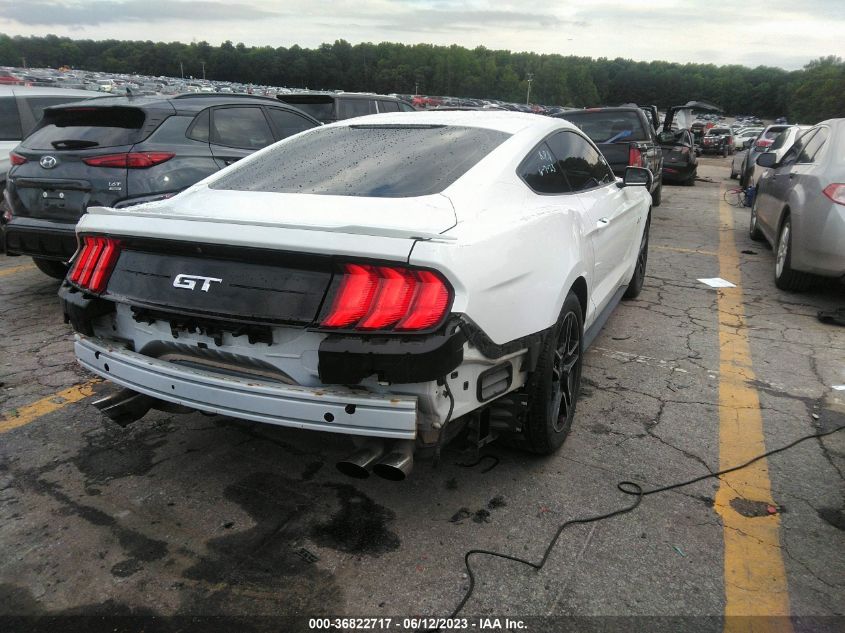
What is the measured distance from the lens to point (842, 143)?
229 inches

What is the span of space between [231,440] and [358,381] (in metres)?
1.43

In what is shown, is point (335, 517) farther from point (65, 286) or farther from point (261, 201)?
point (65, 286)

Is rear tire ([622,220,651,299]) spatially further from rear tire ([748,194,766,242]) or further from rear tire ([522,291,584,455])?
rear tire ([748,194,766,242])

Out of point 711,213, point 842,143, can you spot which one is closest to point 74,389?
point 842,143

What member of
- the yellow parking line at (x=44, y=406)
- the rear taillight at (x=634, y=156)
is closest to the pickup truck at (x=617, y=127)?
the rear taillight at (x=634, y=156)

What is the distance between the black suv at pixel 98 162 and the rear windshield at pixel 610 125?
250 inches

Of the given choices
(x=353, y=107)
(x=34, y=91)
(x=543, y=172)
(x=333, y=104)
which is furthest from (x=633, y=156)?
(x=34, y=91)

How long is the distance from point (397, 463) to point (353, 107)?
9.12m

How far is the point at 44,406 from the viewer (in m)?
3.65

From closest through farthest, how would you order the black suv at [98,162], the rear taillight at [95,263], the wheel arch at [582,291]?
the rear taillight at [95,263] → the wheel arch at [582,291] → the black suv at [98,162]

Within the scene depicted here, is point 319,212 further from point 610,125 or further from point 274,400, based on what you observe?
point 610,125

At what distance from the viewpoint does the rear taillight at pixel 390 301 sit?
2.14 metres

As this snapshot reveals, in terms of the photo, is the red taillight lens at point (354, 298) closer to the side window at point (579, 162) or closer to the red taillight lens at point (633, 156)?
the side window at point (579, 162)

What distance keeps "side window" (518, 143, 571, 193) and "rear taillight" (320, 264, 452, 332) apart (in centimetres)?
114
